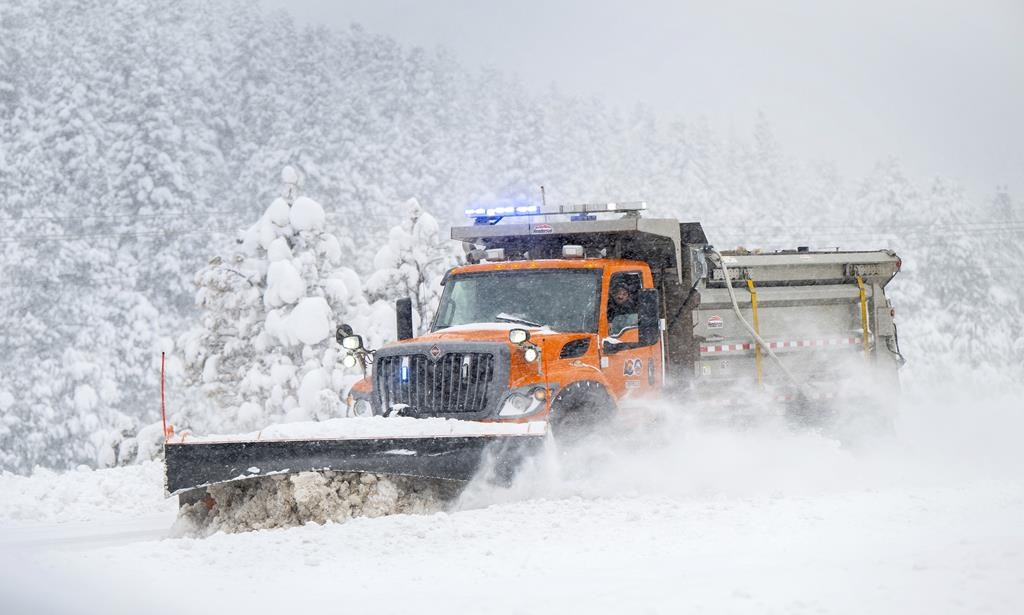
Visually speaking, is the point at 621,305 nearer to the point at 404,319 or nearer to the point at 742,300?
the point at 742,300

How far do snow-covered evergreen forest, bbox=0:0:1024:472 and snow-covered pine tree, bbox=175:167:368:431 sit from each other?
0.19 ft

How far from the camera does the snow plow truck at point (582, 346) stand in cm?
894

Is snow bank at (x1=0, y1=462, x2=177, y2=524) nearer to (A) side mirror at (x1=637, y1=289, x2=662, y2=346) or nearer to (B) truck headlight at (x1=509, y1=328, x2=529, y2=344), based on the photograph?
(B) truck headlight at (x1=509, y1=328, x2=529, y2=344)

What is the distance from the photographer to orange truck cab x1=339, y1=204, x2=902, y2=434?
10047mm

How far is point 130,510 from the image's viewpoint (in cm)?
1254

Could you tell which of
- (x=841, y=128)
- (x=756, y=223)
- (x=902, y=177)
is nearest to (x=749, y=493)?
(x=902, y=177)

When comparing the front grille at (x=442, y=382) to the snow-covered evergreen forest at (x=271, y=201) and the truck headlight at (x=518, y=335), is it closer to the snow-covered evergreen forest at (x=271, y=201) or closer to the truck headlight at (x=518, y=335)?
the truck headlight at (x=518, y=335)

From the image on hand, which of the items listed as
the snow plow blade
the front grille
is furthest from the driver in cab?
the snow plow blade

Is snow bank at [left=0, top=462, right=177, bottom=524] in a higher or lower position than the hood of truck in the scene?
lower

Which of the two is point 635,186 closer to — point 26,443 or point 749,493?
point 26,443

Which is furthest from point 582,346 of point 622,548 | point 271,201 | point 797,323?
point 271,201

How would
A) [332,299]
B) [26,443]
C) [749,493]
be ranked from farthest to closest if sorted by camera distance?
[26,443] < [332,299] < [749,493]

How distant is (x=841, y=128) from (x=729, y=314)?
93750 mm

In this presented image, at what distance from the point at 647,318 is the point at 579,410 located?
1091mm
